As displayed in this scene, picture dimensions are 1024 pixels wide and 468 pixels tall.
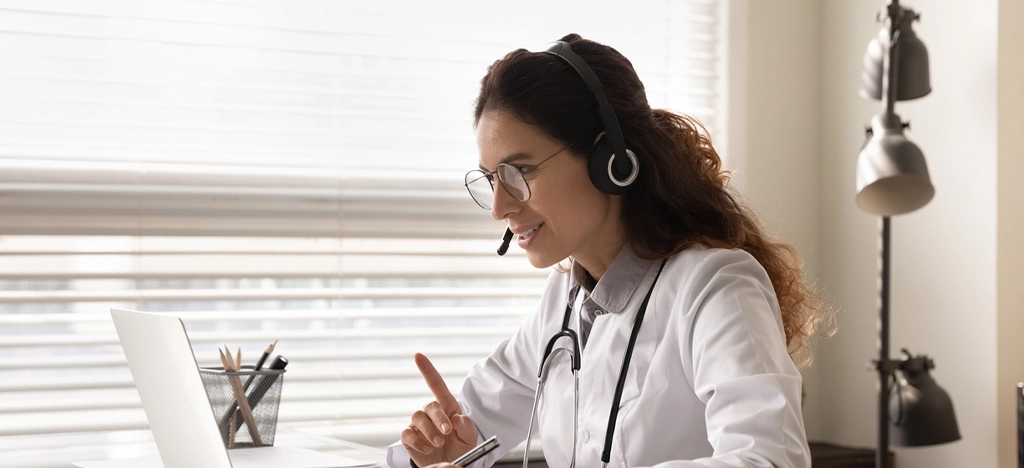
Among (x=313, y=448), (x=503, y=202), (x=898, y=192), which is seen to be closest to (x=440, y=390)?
(x=313, y=448)

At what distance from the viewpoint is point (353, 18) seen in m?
2.26

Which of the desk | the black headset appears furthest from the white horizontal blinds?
the black headset

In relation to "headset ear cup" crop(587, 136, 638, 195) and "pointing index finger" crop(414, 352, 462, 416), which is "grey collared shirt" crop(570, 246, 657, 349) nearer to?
"headset ear cup" crop(587, 136, 638, 195)

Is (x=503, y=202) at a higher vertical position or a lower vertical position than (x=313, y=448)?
higher

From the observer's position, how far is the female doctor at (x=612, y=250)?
131 cm

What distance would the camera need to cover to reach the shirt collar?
1.45 metres

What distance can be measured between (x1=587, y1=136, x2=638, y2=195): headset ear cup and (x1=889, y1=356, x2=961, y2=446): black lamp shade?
3.33 feet

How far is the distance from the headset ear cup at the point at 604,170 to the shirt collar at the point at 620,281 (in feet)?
0.39

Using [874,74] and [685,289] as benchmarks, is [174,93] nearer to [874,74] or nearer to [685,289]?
[685,289]

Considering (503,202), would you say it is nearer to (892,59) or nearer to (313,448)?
(313,448)

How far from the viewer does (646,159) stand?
1.45 metres

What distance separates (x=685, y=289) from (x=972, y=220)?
1261 millimetres

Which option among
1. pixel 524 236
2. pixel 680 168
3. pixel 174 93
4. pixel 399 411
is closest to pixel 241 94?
pixel 174 93

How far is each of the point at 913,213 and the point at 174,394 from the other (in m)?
1.95
